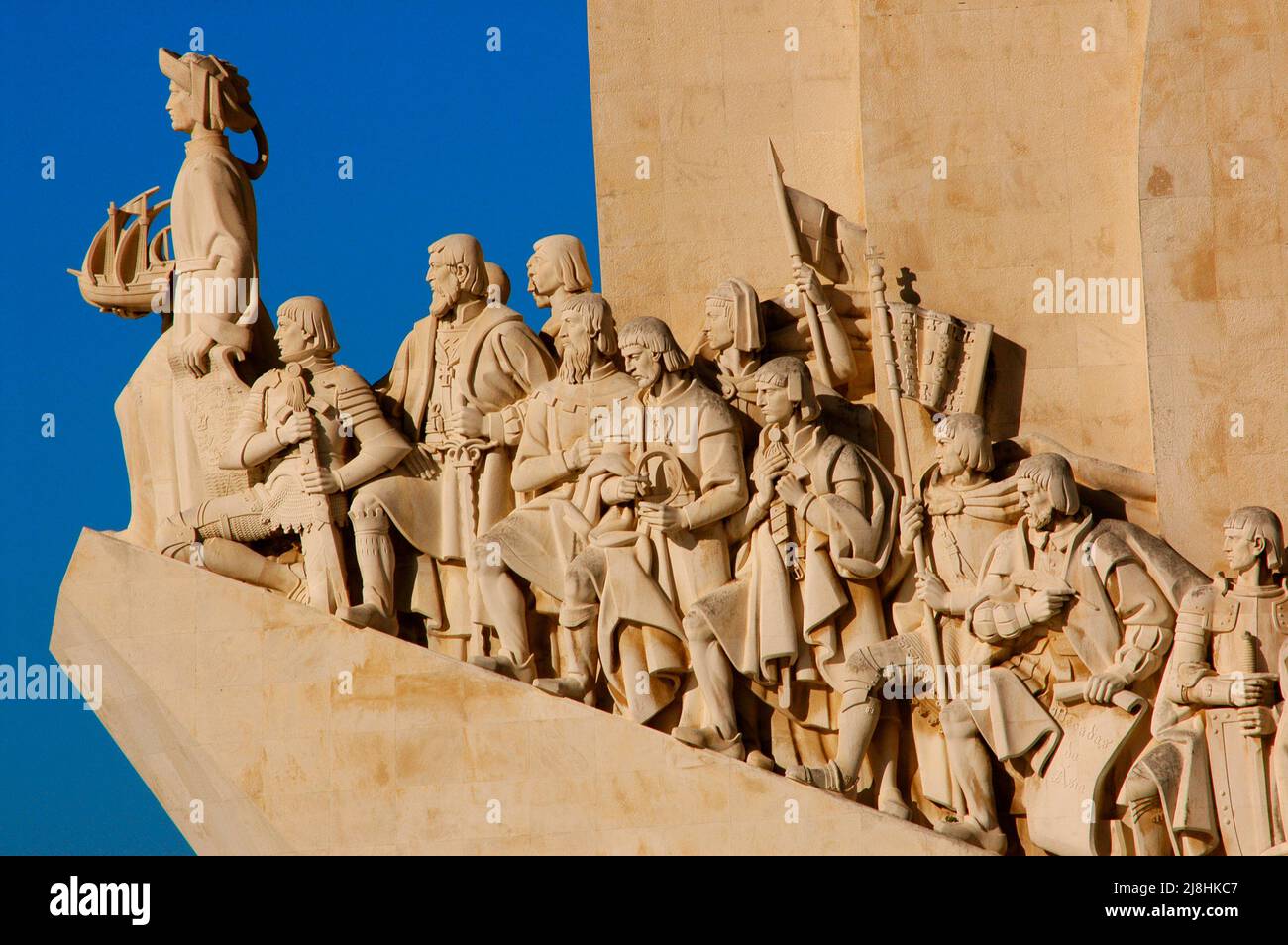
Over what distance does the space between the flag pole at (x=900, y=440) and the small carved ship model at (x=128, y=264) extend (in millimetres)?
3891

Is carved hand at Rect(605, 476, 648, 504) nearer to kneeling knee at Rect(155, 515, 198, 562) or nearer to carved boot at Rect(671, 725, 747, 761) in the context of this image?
carved boot at Rect(671, 725, 747, 761)

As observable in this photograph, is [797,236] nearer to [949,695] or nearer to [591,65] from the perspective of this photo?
[591,65]

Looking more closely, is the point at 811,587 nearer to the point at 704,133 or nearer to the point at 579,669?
the point at 579,669

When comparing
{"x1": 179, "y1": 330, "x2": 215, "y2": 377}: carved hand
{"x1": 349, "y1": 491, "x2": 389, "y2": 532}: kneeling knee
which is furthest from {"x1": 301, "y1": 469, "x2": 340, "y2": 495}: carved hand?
{"x1": 179, "y1": 330, "x2": 215, "y2": 377}: carved hand

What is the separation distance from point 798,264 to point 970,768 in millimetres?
2799

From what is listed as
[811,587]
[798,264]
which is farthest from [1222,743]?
[798,264]

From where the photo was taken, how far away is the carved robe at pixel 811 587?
13.5m

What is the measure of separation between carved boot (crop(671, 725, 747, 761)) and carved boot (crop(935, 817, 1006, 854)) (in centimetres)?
103

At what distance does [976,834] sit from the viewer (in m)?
13.1

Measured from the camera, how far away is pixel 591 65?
15211 millimetres

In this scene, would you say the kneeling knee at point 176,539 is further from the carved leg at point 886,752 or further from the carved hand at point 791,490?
the carved leg at point 886,752

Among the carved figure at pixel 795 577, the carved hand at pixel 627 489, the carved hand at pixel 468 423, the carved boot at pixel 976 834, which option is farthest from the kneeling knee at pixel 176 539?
the carved boot at pixel 976 834
